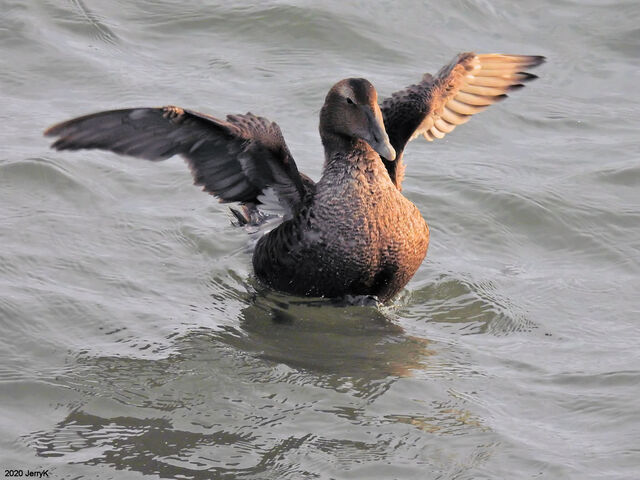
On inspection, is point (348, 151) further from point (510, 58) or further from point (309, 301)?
point (510, 58)

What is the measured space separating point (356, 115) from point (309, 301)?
3.34 feet

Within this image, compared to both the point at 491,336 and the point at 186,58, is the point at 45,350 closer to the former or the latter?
the point at 491,336

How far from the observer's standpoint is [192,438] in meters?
4.59

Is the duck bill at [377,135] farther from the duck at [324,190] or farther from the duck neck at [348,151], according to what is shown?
→ the duck neck at [348,151]

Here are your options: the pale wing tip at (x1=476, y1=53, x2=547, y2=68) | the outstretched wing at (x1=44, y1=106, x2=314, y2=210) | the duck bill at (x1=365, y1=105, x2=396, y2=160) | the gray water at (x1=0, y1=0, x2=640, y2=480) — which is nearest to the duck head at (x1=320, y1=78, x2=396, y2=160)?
the duck bill at (x1=365, y1=105, x2=396, y2=160)

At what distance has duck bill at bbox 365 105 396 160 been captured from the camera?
230 inches

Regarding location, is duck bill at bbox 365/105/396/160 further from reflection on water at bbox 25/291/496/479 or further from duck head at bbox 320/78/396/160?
reflection on water at bbox 25/291/496/479

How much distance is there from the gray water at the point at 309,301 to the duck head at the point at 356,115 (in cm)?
90

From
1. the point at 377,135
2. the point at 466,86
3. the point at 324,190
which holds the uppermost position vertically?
the point at 466,86

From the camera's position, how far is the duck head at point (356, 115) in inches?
234

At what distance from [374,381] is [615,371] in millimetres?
1184

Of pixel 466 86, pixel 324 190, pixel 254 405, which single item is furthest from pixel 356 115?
pixel 254 405

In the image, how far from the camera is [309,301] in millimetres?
6184

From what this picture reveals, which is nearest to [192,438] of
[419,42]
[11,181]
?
[11,181]
